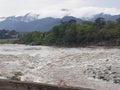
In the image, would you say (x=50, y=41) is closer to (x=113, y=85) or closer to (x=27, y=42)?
(x=27, y=42)

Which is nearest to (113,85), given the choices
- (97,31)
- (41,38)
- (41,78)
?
(41,78)

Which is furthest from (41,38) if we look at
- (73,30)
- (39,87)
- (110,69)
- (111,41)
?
(39,87)

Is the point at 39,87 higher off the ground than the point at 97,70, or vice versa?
the point at 39,87

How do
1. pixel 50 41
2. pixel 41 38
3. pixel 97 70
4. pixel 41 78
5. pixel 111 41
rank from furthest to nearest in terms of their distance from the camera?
pixel 41 38
pixel 50 41
pixel 111 41
pixel 97 70
pixel 41 78

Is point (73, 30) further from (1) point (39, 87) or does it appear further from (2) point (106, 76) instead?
(1) point (39, 87)

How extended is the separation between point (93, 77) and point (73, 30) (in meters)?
108

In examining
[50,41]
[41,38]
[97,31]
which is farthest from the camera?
[41,38]

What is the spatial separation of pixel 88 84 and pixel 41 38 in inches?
5251

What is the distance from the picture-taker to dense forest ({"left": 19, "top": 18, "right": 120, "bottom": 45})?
119938 mm

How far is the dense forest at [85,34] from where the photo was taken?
120m

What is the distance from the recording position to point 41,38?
156 m

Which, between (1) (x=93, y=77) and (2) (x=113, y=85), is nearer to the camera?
(2) (x=113, y=85)

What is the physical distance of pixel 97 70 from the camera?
3017 centimetres

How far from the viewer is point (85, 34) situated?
5017 inches
